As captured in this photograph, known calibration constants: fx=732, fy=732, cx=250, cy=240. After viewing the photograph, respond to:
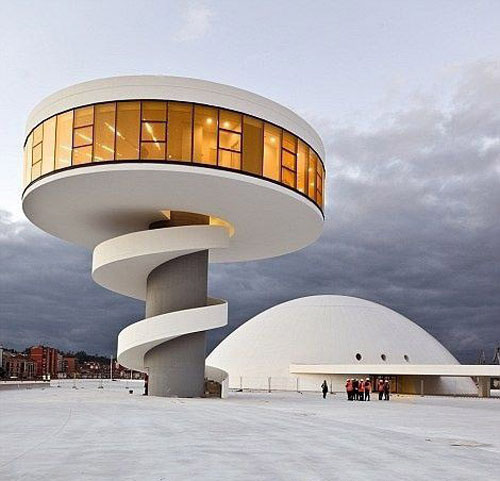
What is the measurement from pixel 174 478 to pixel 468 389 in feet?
201

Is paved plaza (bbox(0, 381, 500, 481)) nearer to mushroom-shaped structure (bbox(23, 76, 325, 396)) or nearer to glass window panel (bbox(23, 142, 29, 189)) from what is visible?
mushroom-shaped structure (bbox(23, 76, 325, 396))

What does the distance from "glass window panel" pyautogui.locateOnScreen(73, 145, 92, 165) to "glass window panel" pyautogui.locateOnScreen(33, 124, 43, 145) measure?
3.11 meters

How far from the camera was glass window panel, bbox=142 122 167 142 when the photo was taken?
31594mm

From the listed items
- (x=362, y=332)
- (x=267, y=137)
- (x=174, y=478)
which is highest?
(x=267, y=137)

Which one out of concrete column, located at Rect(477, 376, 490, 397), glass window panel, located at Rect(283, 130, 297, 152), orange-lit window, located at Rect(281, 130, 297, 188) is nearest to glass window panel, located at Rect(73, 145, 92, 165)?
orange-lit window, located at Rect(281, 130, 297, 188)

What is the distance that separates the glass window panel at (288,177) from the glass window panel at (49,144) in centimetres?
1058

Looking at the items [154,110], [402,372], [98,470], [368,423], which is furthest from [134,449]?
[402,372]

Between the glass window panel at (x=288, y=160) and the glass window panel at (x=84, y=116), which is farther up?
the glass window panel at (x=84, y=116)

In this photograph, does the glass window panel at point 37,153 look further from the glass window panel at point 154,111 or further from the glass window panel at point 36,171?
the glass window panel at point 154,111

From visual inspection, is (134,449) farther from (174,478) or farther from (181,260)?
(181,260)

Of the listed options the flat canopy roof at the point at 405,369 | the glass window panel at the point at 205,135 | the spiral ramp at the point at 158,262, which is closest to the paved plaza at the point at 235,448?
the spiral ramp at the point at 158,262

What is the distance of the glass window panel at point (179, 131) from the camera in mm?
31703

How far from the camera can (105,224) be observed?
39.9 meters

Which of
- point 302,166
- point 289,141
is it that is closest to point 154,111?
point 289,141
